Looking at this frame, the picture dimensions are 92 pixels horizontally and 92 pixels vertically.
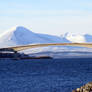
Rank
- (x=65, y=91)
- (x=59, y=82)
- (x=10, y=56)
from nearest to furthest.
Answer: (x=65, y=91), (x=59, y=82), (x=10, y=56)

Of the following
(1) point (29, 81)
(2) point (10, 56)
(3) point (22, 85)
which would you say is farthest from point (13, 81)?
(2) point (10, 56)

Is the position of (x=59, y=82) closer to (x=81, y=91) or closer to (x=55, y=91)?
(x=55, y=91)

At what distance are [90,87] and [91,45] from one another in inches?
3690

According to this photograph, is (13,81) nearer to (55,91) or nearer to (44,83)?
(44,83)

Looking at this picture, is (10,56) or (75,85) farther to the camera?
(10,56)

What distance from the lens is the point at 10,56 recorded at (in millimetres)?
179000

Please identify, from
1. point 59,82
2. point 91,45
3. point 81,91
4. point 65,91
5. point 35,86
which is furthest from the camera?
point 91,45

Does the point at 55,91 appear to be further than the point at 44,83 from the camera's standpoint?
No

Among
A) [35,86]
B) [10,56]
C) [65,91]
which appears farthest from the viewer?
[10,56]

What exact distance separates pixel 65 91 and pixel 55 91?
3.76ft

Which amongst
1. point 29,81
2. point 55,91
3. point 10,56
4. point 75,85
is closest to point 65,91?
point 55,91

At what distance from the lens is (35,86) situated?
59375 millimetres

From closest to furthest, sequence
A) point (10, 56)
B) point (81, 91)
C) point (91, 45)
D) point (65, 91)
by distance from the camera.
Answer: point (81, 91)
point (65, 91)
point (91, 45)
point (10, 56)

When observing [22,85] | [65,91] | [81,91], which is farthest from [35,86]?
[81,91]
